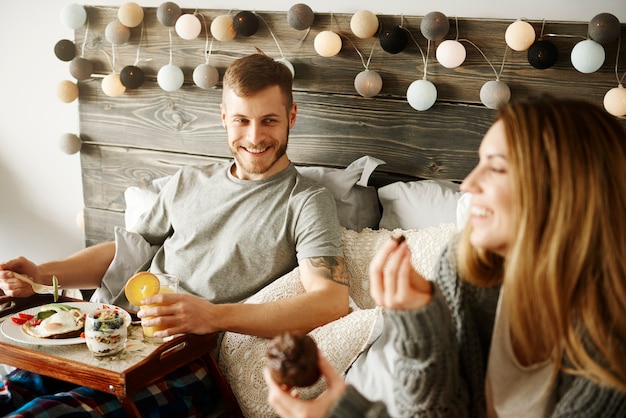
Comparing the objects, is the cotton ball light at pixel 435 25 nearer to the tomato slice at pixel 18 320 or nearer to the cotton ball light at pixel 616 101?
the cotton ball light at pixel 616 101

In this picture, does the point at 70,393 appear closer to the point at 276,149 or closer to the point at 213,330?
the point at 213,330

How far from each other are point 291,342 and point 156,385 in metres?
0.63

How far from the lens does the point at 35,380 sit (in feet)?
5.35

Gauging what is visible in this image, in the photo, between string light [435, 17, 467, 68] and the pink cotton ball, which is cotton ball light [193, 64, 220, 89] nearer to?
the pink cotton ball

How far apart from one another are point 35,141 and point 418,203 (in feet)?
5.71

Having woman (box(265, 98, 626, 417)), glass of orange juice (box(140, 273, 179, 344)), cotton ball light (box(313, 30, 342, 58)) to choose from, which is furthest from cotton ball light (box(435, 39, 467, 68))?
glass of orange juice (box(140, 273, 179, 344))

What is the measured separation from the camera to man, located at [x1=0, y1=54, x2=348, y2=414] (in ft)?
5.78

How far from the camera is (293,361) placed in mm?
1070

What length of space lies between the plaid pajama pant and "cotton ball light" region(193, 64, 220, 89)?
1000 mm

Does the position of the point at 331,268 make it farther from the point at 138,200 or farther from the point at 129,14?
the point at 129,14

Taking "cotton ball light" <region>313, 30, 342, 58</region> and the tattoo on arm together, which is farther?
"cotton ball light" <region>313, 30, 342, 58</region>

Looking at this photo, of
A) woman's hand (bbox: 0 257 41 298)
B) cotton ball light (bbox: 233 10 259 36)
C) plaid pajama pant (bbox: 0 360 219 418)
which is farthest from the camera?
cotton ball light (bbox: 233 10 259 36)

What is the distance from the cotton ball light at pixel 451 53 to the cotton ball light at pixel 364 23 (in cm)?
22

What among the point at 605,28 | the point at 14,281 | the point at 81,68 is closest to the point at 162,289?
the point at 14,281
